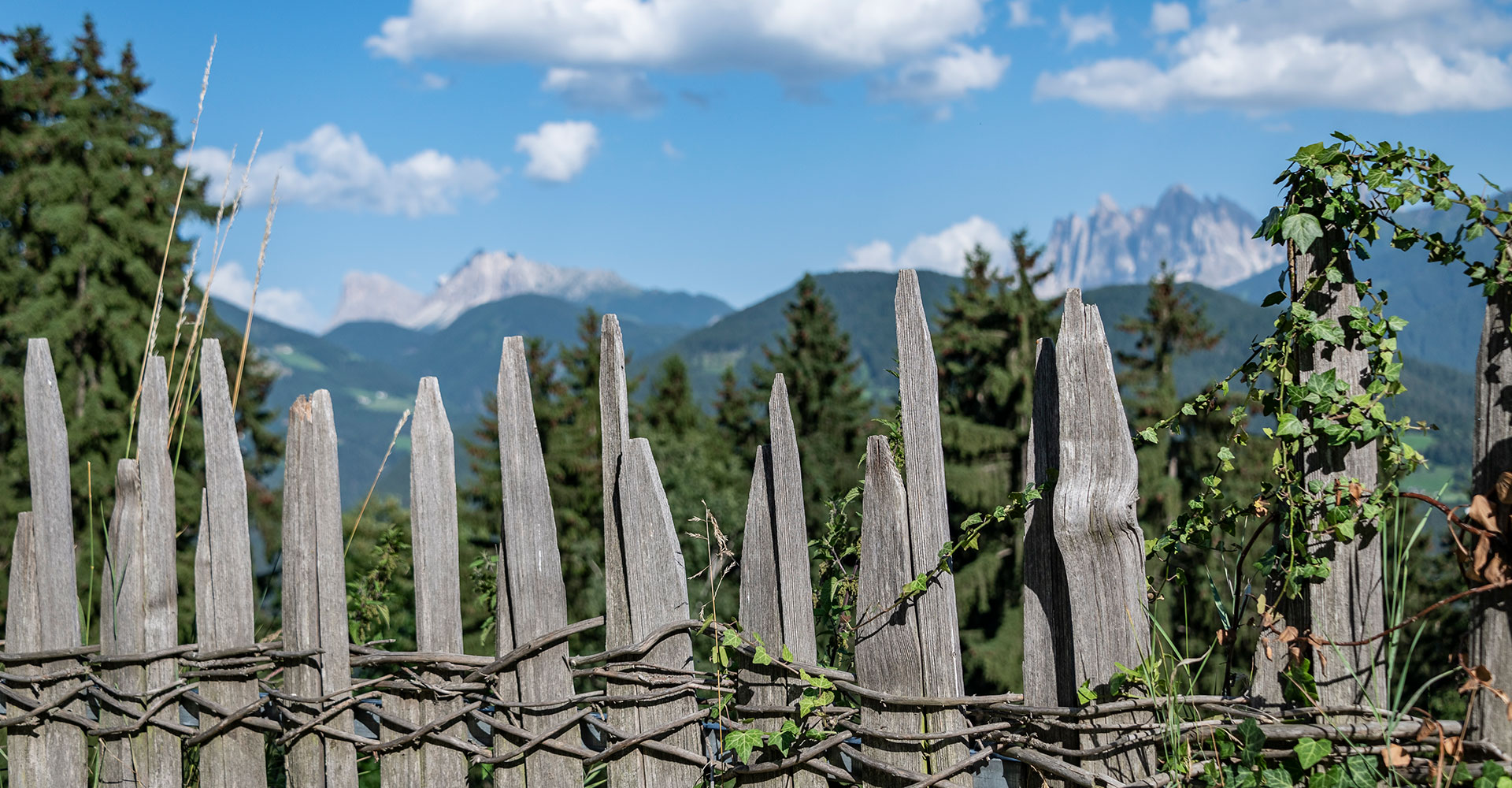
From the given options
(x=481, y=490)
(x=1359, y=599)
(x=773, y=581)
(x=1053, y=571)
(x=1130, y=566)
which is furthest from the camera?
(x=481, y=490)

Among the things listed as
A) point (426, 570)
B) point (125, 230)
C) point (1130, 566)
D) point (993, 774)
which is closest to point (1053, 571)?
point (1130, 566)

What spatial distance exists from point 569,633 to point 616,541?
24 centimetres

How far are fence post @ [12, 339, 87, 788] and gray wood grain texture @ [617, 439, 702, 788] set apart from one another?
1.82 metres

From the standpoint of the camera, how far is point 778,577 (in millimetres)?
2020

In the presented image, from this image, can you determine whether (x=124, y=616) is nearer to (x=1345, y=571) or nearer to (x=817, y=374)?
(x=1345, y=571)

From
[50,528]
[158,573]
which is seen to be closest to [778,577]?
[158,573]

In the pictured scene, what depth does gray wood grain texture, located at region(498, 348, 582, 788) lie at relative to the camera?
2.21 m

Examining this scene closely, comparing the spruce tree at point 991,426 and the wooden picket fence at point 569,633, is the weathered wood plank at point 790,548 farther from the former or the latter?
the spruce tree at point 991,426

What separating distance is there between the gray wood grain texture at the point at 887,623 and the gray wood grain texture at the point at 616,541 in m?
0.56

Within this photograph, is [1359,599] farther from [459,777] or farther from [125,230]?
[125,230]

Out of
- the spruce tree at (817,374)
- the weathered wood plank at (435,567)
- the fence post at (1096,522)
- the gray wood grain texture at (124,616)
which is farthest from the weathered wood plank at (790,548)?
the spruce tree at (817,374)

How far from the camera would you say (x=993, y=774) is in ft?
6.74

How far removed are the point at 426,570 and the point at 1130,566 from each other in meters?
1.62

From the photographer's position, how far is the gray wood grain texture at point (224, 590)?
2500 millimetres
